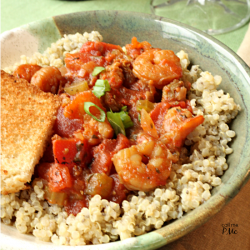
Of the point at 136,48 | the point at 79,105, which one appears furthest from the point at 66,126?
the point at 136,48

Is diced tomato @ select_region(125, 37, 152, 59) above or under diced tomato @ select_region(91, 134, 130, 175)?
above

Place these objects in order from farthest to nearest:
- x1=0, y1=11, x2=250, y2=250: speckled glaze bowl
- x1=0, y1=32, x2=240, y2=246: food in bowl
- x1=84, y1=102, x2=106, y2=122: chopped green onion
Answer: x1=84, y1=102, x2=106, y2=122: chopped green onion → x1=0, y1=32, x2=240, y2=246: food in bowl → x1=0, y1=11, x2=250, y2=250: speckled glaze bowl

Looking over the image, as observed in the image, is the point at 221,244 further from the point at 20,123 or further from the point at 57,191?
the point at 20,123

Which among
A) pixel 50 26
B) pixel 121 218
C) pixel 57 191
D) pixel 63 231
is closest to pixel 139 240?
pixel 121 218

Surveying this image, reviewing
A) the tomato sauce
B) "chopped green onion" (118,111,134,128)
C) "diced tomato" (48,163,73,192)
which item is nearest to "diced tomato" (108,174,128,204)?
the tomato sauce

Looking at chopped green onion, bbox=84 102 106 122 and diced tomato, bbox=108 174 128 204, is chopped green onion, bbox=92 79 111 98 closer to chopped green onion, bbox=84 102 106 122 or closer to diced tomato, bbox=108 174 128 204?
chopped green onion, bbox=84 102 106 122

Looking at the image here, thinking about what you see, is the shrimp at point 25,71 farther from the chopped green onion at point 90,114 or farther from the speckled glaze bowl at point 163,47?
the chopped green onion at point 90,114
